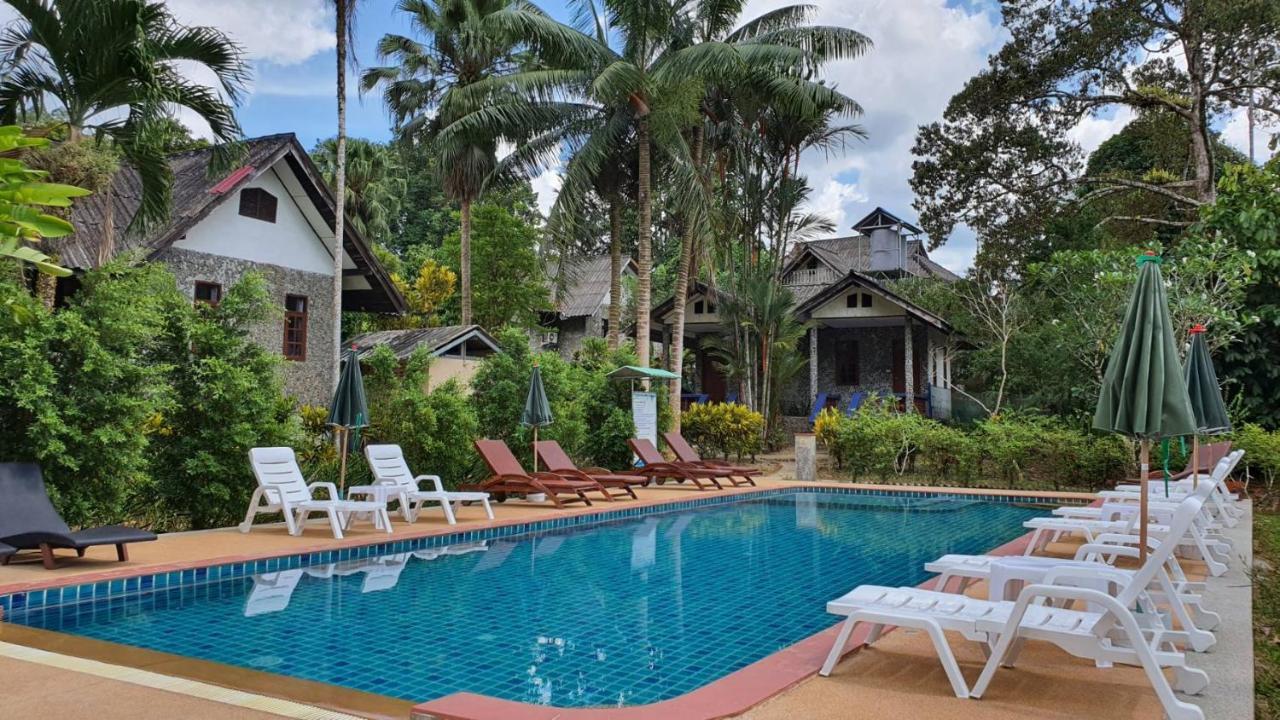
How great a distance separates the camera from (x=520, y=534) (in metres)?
10.4

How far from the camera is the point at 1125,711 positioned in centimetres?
384

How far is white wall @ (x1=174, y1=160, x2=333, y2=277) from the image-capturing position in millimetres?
18188

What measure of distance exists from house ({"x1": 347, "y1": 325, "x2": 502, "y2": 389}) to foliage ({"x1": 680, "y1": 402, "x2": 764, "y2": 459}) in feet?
18.7

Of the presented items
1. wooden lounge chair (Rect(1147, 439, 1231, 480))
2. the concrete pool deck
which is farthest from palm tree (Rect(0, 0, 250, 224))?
wooden lounge chair (Rect(1147, 439, 1231, 480))

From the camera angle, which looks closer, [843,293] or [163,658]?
[163,658]

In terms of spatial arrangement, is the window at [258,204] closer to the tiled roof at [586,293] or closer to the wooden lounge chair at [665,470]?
the wooden lounge chair at [665,470]

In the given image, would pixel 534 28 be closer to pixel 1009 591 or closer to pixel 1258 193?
pixel 1258 193

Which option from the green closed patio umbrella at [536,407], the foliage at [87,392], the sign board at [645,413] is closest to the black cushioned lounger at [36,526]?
the foliage at [87,392]

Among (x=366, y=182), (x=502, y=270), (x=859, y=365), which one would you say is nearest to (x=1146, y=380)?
(x=859, y=365)

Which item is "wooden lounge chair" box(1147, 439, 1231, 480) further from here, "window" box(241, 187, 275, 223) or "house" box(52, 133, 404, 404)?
"window" box(241, 187, 275, 223)

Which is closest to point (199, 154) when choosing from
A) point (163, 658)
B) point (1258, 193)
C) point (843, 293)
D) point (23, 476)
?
point (23, 476)

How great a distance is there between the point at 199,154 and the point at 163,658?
1790 cm

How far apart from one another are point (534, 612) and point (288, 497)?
383cm

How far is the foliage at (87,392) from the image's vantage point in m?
7.85
